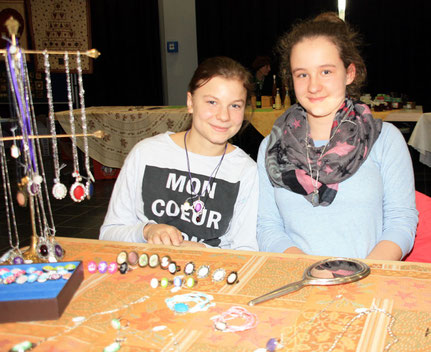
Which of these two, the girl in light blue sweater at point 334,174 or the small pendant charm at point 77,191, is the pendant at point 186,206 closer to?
the girl in light blue sweater at point 334,174

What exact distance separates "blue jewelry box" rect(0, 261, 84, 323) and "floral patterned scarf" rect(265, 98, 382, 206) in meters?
0.71

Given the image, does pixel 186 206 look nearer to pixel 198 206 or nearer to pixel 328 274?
pixel 198 206

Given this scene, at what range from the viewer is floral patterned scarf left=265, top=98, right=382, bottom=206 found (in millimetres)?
1406

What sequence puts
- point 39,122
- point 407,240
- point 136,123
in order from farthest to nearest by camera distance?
point 39,122
point 136,123
point 407,240

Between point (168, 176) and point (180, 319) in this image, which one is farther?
point (168, 176)

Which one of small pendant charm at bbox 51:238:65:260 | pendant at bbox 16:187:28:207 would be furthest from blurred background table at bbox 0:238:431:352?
pendant at bbox 16:187:28:207

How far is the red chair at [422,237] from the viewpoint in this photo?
1481 mm

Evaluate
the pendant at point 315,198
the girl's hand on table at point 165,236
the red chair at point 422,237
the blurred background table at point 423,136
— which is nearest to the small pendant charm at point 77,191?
the girl's hand on table at point 165,236

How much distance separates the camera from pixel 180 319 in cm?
84

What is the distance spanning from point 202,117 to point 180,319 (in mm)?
854

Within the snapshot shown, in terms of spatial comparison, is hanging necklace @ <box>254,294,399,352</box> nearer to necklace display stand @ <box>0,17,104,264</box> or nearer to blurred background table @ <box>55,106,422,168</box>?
necklace display stand @ <box>0,17,104,264</box>

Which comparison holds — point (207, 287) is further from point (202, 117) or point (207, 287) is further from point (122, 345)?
point (202, 117)

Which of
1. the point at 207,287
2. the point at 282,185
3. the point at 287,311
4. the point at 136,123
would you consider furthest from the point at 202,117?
the point at 136,123

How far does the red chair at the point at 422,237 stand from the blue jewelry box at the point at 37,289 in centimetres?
103
